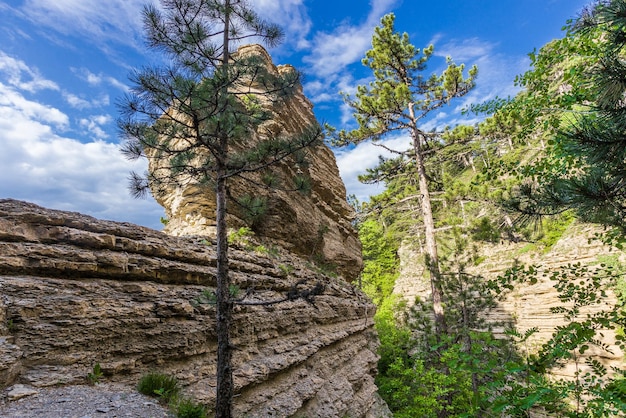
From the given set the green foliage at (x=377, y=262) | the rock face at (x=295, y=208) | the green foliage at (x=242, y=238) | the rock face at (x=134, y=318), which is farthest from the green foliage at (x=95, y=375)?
the green foliage at (x=377, y=262)

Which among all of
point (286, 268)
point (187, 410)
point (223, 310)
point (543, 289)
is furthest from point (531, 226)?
point (543, 289)

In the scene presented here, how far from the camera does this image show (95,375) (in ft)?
14.4

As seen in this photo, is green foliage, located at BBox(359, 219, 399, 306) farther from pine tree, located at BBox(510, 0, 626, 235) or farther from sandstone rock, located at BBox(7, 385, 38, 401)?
sandstone rock, located at BBox(7, 385, 38, 401)

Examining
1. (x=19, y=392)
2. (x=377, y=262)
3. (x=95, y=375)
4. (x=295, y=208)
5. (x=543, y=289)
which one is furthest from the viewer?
(x=377, y=262)

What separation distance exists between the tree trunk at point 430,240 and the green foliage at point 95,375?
10.6 metres

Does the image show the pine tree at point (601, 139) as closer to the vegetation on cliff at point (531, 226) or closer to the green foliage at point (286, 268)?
the vegetation on cliff at point (531, 226)

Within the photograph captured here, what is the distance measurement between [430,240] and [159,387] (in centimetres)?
1102

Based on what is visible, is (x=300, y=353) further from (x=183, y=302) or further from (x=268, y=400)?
(x=183, y=302)

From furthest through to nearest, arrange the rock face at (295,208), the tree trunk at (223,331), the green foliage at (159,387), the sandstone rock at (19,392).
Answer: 1. the rock face at (295,208)
2. the green foliage at (159,387)
3. the tree trunk at (223,331)
4. the sandstone rock at (19,392)

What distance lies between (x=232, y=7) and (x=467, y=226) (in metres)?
11.5

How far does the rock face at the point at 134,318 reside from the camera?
4301mm

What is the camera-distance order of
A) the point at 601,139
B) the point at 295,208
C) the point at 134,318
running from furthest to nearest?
1. the point at 295,208
2. the point at 134,318
3. the point at 601,139

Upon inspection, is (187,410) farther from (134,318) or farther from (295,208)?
(295,208)

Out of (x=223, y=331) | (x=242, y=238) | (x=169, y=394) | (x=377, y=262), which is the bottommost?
(x=169, y=394)
